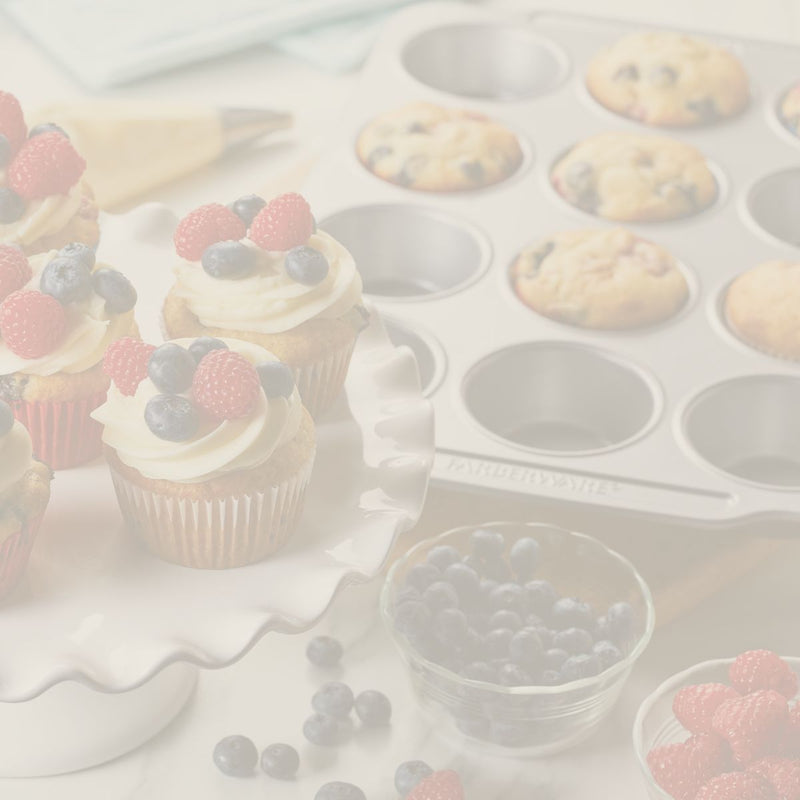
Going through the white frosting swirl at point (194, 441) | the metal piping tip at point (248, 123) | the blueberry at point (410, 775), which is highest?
the white frosting swirl at point (194, 441)

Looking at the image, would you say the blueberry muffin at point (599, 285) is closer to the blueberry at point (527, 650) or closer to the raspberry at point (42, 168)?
the blueberry at point (527, 650)

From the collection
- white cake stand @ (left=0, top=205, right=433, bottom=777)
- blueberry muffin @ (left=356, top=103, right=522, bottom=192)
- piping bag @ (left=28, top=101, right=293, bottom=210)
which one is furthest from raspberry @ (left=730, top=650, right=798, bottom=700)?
piping bag @ (left=28, top=101, right=293, bottom=210)

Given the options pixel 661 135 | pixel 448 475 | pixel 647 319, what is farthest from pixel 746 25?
pixel 448 475

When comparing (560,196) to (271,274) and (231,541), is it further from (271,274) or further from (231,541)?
(231,541)

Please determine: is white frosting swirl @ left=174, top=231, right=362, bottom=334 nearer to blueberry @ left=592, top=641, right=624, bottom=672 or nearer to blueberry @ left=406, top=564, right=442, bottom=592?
blueberry @ left=406, top=564, right=442, bottom=592

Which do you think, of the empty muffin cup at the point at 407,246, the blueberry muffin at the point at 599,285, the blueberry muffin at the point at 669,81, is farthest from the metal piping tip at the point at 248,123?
the blueberry muffin at the point at 599,285
